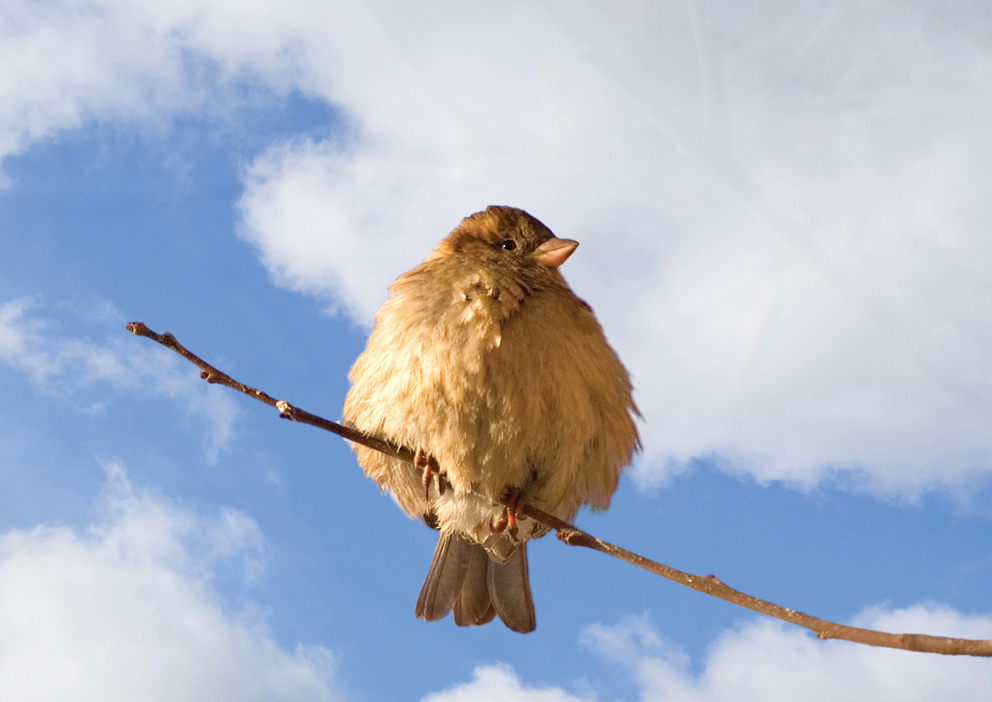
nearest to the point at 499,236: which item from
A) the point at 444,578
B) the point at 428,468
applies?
the point at 428,468

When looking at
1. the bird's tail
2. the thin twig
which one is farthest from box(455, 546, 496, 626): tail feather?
the thin twig

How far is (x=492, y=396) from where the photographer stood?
393 centimetres

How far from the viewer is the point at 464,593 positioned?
4816 mm

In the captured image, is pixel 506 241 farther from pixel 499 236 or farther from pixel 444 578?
pixel 444 578

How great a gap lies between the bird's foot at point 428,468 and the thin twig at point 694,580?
0.40m

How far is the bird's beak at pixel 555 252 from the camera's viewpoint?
14.2 feet

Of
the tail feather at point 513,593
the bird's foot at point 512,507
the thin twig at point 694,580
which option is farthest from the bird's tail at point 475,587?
the thin twig at point 694,580

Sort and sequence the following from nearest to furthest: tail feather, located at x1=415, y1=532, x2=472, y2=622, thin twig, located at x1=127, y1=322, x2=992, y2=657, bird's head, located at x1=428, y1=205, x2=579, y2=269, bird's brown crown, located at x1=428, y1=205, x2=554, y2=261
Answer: thin twig, located at x1=127, y1=322, x2=992, y2=657
bird's head, located at x1=428, y1=205, x2=579, y2=269
bird's brown crown, located at x1=428, y1=205, x2=554, y2=261
tail feather, located at x1=415, y1=532, x2=472, y2=622

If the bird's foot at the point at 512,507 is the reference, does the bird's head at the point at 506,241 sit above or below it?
above

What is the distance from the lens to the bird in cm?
395

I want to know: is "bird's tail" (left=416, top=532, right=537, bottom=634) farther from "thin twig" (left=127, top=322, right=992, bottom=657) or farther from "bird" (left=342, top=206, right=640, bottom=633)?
"thin twig" (left=127, top=322, right=992, bottom=657)

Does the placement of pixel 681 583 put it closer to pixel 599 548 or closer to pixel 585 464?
pixel 599 548

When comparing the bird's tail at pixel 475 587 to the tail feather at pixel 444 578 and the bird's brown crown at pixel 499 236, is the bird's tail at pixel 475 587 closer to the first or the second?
the tail feather at pixel 444 578

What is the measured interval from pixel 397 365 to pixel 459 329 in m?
0.37
